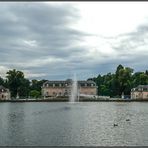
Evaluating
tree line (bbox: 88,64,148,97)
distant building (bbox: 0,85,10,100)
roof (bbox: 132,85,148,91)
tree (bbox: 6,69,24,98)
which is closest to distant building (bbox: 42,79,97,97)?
tree line (bbox: 88,64,148,97)

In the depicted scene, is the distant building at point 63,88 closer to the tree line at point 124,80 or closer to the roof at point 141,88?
the tree line at point 124,80

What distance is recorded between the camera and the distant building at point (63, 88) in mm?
169375

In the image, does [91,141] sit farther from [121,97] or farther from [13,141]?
[121,97]

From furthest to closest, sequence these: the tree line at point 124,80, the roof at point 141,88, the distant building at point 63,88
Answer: the distant building at point 63,88 → the roof at point 141,88 → the tree line at point 124,80

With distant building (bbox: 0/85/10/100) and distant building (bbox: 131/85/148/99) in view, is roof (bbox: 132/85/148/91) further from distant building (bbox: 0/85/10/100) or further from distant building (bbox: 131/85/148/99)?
distant building (bbox: 0/85/10/100)

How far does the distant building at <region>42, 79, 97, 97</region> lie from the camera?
169m

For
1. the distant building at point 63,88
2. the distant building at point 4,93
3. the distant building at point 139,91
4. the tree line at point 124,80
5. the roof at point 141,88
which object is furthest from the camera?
the distant building at point 63,88

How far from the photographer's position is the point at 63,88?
170875 millimetres

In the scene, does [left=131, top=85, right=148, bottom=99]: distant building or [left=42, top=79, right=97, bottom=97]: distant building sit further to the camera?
[left=42, top=79, right=97, bottom=97]: distant building

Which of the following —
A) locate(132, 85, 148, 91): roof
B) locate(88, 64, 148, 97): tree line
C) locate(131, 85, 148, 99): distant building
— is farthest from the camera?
locate(132, 85, 148, 91): roof

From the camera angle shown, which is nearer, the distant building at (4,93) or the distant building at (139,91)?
the distant building at (139,91)

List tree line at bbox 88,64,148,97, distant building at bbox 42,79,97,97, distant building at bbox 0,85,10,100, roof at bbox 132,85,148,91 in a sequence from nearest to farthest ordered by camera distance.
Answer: tree line at bbox 88,64,148,97, roof at bbox 132,85,148,91, distant building at bbox 0,85,10,100, distant building at bbox 42,79,97,97

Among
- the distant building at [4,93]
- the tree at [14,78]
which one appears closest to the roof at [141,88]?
the tree at [14,78]

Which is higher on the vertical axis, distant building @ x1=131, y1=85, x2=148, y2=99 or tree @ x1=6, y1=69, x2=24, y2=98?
tree @ x1=6, y1=69, x2=24, y2=98
